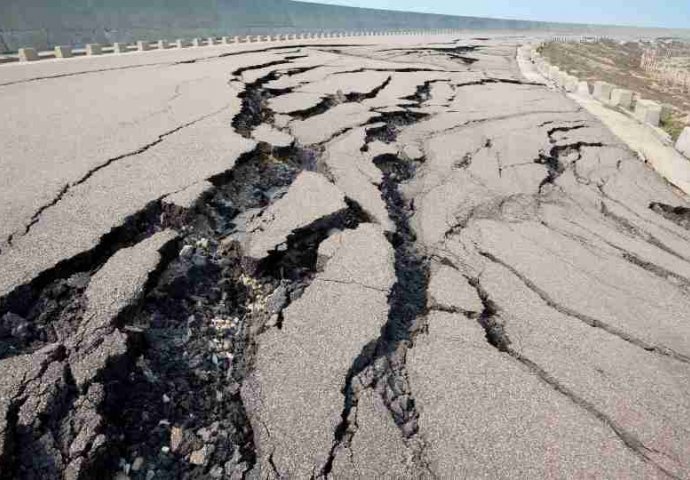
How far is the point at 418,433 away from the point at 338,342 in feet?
1.67

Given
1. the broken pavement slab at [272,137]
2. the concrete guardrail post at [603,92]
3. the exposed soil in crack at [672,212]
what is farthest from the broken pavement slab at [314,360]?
the concrete guardrail post at [603,92]

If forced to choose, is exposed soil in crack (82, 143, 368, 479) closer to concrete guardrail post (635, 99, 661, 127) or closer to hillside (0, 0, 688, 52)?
concrete guardrail post (635, 99, 661, 127)

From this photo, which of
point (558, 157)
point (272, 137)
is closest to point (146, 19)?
point (272, 137)

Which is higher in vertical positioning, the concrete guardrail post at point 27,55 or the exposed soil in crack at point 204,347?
the exposed soil in crack at point 204,347

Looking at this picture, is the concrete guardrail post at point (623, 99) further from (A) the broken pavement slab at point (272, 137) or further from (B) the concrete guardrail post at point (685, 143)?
(A) the broken pavement slab at point (272, 137)

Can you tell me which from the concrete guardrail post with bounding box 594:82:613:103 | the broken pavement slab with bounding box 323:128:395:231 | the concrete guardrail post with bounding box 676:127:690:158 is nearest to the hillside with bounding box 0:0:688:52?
the broken pavement slab with bounding box 323:128:395:231

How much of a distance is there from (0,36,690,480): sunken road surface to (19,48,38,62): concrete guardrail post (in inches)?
246

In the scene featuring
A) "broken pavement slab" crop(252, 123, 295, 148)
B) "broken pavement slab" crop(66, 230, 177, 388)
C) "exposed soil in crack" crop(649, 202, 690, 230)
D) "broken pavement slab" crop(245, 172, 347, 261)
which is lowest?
"exposed soil in crack" crop(649, 202, 690, 230)

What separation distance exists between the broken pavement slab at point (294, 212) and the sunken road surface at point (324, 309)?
0.02 metres

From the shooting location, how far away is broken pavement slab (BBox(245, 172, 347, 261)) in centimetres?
263

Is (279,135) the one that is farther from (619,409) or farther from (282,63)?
(282,63)

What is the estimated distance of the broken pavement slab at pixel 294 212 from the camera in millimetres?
2631

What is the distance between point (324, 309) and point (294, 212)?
0.93 metres

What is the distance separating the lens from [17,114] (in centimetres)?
460
